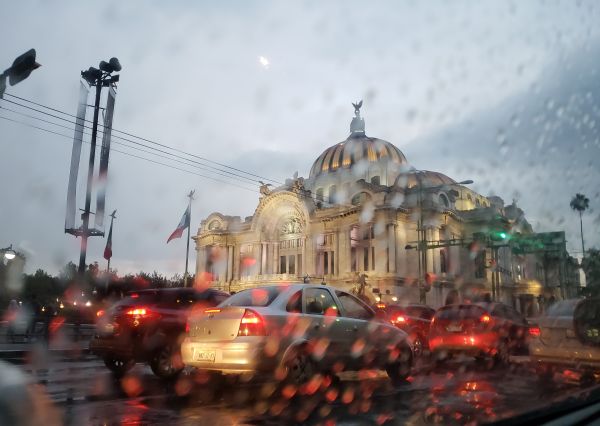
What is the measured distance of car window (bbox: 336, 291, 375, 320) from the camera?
7.99 meters

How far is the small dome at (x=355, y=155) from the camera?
6540 centimetres

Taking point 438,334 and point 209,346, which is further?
point 438,334

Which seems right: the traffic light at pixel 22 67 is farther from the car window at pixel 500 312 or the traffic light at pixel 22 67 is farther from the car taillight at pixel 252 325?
the car window at pixel 500 312

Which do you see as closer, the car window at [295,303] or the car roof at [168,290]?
the car window at [295,303]

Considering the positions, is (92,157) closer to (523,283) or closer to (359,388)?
(359,388)

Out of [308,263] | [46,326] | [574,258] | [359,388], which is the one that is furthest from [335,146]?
[359,388]

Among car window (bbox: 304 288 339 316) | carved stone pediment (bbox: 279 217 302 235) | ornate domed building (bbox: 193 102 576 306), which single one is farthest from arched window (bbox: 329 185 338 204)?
car window (bbox: 304 288 339 316)

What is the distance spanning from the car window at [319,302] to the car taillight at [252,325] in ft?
2.99

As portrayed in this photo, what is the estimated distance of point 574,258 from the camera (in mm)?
30328

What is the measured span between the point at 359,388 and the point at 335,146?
6374cm

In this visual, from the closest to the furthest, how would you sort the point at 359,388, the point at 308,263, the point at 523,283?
the point at 359,388 < the point at 308,263 < the point at 523,283

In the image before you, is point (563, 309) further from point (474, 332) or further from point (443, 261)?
point (443, 261)

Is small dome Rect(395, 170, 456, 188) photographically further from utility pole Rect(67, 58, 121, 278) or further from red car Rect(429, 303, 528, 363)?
red car Rect(429, 303, 528, 363)

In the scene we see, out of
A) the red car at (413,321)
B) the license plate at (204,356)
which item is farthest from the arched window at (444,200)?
the license plate at (204,356)
